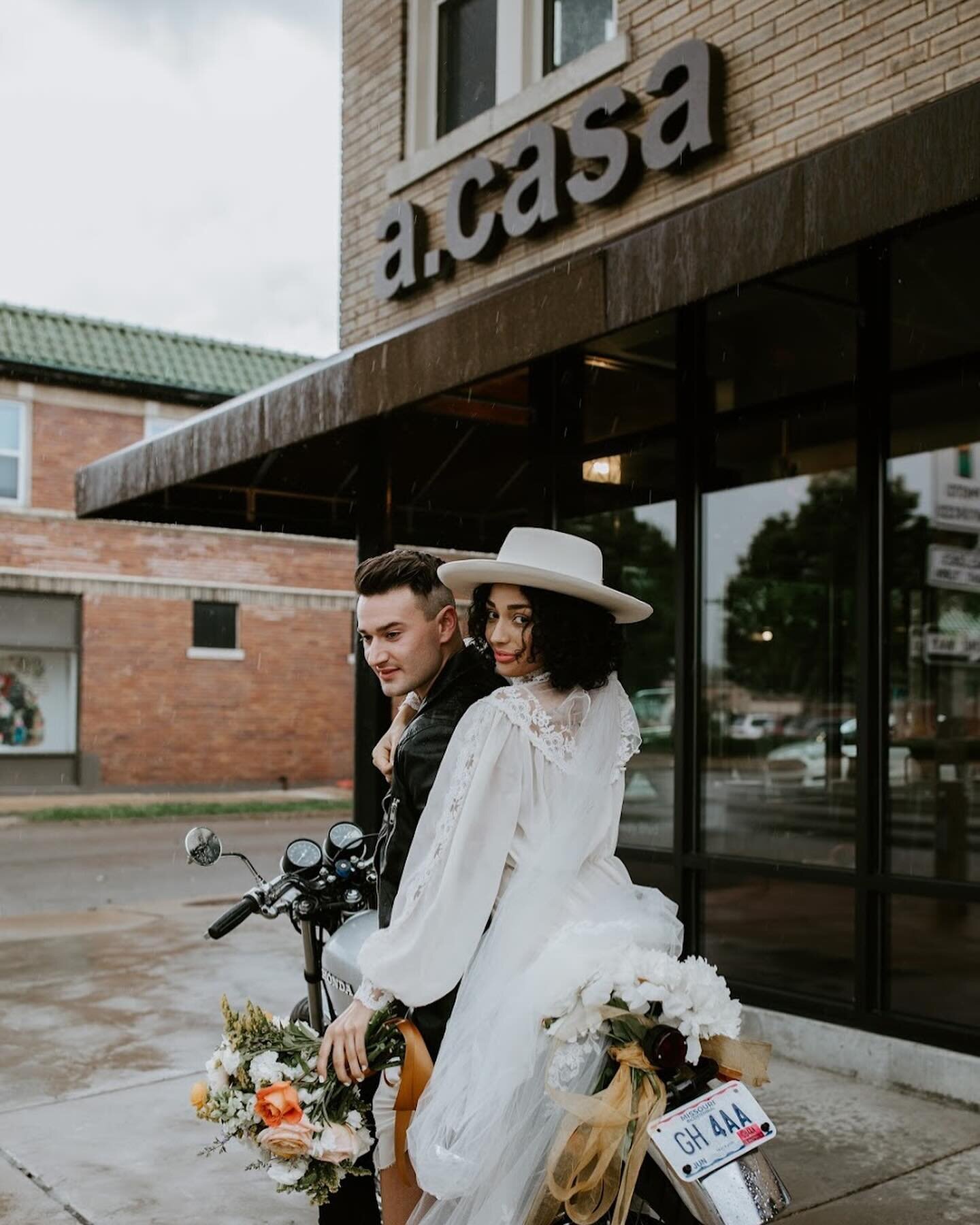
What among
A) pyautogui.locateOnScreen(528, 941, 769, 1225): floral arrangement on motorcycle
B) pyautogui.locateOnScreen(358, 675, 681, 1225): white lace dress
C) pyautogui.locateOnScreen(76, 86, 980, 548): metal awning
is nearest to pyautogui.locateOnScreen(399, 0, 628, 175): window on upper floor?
pyautogui.locateOnScreen(76, 86, 980, 548): metal awning

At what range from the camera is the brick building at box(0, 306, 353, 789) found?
22594 millimetres

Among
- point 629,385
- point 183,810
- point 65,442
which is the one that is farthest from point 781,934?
point 65,442

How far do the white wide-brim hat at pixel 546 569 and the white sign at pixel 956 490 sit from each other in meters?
9.11

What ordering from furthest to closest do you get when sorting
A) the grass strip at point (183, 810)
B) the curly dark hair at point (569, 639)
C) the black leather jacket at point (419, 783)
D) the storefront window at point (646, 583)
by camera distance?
the grass strip at point (183, 810), the storefront window at point (646, 583), the curly dark hair at point (569, 639), the black leather jacket at point (419, 783)

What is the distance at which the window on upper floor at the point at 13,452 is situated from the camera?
22469 millimetres

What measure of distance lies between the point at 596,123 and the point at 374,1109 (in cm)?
586

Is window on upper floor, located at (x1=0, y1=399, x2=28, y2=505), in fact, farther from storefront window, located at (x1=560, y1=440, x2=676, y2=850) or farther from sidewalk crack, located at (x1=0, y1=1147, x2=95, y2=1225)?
sidewalk crack, located at (x1=0, y1=1147, x2=95, y2=1225)

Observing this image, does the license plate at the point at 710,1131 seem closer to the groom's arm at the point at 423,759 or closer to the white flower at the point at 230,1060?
the groom's arm at the point at 423,759

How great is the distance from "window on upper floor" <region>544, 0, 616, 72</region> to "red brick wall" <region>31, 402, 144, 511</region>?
15968 millimetres

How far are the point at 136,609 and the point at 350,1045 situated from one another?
21774mm

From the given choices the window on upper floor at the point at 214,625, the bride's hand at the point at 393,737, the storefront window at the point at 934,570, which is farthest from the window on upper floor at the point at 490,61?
the window on upper floor at the point at 214,625

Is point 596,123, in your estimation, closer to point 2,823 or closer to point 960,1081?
point 960,1081

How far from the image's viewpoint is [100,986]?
7359 millimetres

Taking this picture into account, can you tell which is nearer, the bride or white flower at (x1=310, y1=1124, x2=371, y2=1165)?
the bride
